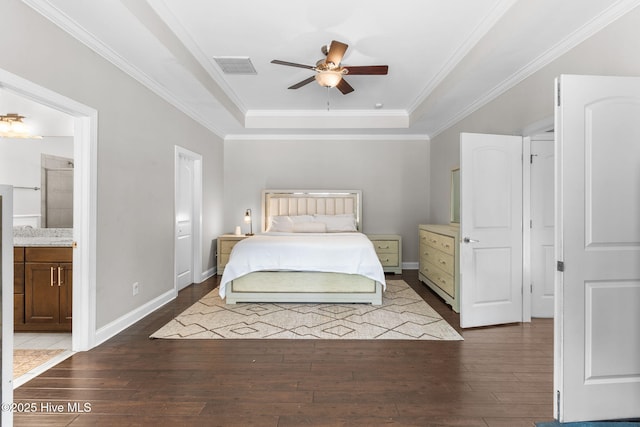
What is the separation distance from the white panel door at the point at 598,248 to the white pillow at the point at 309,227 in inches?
167

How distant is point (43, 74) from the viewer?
97.0 inches

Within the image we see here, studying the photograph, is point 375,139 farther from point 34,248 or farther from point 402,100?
Answer: point 34,248

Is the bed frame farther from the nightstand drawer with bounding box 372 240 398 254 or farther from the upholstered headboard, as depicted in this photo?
the upholstered headboard

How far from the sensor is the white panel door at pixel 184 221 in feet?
16.6

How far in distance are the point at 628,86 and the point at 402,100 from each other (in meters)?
3.63

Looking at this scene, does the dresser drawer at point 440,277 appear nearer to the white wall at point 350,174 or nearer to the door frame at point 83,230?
the white wall at point 350,174

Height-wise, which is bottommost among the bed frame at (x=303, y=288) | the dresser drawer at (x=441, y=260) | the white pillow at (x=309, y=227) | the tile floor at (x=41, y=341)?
the tile floor at (x=41, y=341)

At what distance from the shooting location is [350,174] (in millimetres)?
6781

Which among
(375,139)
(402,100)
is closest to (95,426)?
(402,100)

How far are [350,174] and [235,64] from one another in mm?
3373

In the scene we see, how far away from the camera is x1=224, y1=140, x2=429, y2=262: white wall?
6.77 metres

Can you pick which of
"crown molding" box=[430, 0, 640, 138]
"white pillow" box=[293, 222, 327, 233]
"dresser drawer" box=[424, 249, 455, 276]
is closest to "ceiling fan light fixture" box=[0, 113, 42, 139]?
"white pillow" box=[293, 222, 327, 233]

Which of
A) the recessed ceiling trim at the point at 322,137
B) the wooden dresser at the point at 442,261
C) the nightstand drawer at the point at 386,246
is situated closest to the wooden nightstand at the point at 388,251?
the nightstand drawer at the point at 386,246

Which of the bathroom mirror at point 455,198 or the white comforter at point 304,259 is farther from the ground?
the bathroom mirror at point 455,198
